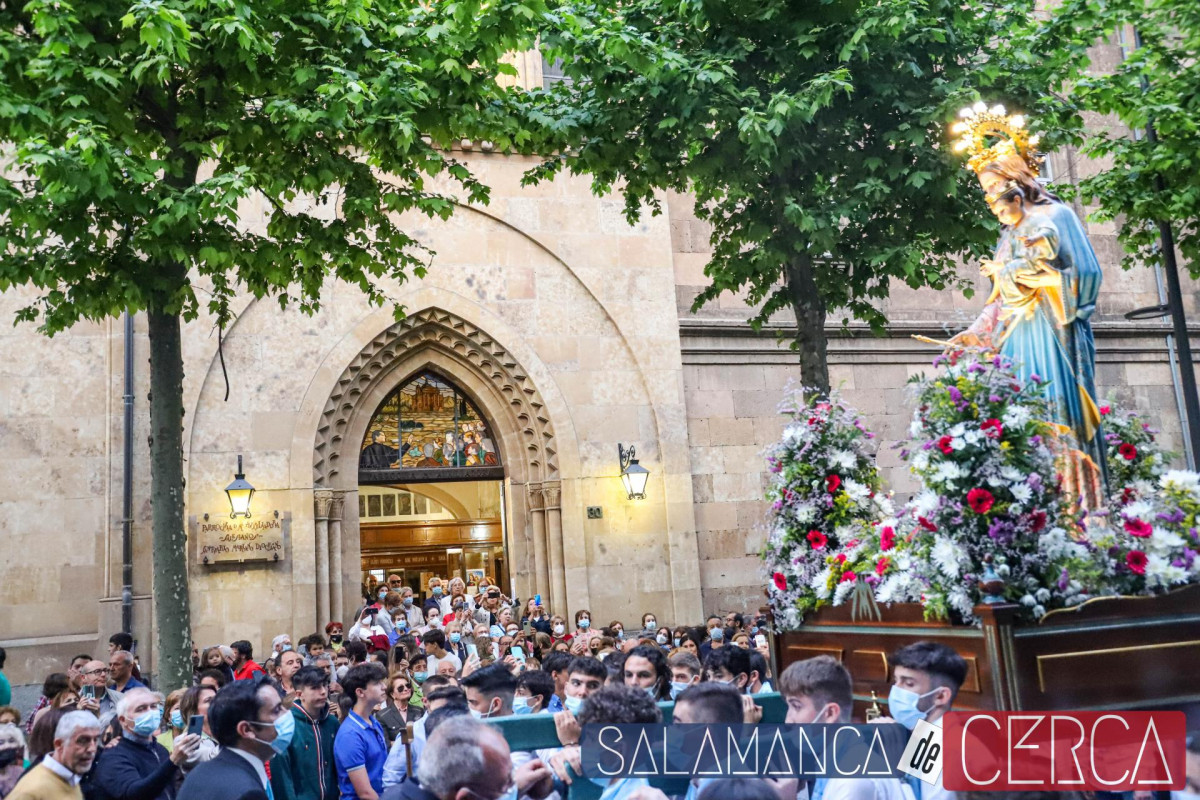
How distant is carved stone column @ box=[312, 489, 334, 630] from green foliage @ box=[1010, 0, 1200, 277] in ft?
36.5

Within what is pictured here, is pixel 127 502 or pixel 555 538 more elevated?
pixel 127 502

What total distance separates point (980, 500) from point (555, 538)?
10.9 metres

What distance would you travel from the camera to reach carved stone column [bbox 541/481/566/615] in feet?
54.5

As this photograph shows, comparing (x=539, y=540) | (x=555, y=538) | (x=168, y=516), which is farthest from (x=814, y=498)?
(x=539, y=540)

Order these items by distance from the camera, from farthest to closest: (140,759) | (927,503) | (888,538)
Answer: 1. (888,538)
2. (927,503)
3. (140,759)

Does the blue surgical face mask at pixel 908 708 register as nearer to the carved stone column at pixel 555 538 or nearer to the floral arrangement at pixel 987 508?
the floral arrangement at pixel 987 508

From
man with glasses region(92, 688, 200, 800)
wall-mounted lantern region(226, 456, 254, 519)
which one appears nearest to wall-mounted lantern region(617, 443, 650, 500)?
wall-mounted lantern region(226, 456, 254, 519)

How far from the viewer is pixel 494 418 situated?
17.4m

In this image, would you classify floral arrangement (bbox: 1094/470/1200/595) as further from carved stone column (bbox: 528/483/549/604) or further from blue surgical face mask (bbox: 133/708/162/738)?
carved stone column (bbox: 528/483/549/604)

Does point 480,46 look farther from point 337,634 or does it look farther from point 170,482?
point 337,634

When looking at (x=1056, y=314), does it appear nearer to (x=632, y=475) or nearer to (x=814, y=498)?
(x=814, y=498)

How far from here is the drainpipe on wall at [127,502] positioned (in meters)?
14.4

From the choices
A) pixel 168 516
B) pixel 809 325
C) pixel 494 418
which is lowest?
pixel 168 516

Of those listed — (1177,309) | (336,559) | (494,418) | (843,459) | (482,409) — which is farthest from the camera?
(482,409)
